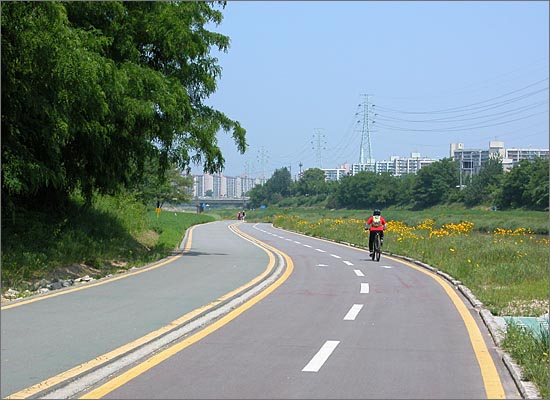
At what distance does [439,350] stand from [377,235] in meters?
17.1

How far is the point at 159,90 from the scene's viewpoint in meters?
21.8

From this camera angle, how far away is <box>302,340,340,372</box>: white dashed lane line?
819cm

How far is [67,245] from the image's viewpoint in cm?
1938

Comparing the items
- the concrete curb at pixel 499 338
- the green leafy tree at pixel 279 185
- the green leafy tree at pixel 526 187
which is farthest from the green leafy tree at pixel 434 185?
the green leafy tree at pixel 279 185

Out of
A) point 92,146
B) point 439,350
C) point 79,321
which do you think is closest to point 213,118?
point 92,146

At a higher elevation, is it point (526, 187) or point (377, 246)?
point (526, 187)

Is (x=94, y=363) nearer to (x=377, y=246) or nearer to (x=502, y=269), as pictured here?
Result: (x=502, y=269)

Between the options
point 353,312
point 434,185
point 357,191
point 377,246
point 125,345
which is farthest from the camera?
point 357,191

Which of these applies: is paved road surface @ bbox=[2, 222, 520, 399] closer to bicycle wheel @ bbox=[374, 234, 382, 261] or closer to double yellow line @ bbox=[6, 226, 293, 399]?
double yellow line @ bbox=[6, 226, 293, 399]

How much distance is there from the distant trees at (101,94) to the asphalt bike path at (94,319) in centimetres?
358

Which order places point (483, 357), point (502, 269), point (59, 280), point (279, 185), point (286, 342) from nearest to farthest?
point (483, 357) → point (286, 342) → point (59, 280) → point (502, 269) → point (279, 185)

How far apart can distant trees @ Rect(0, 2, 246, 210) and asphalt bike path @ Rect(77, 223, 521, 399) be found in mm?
6570

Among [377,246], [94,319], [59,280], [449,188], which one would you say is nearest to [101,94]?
[59,280]

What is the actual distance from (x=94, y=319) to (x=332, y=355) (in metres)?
4.31
